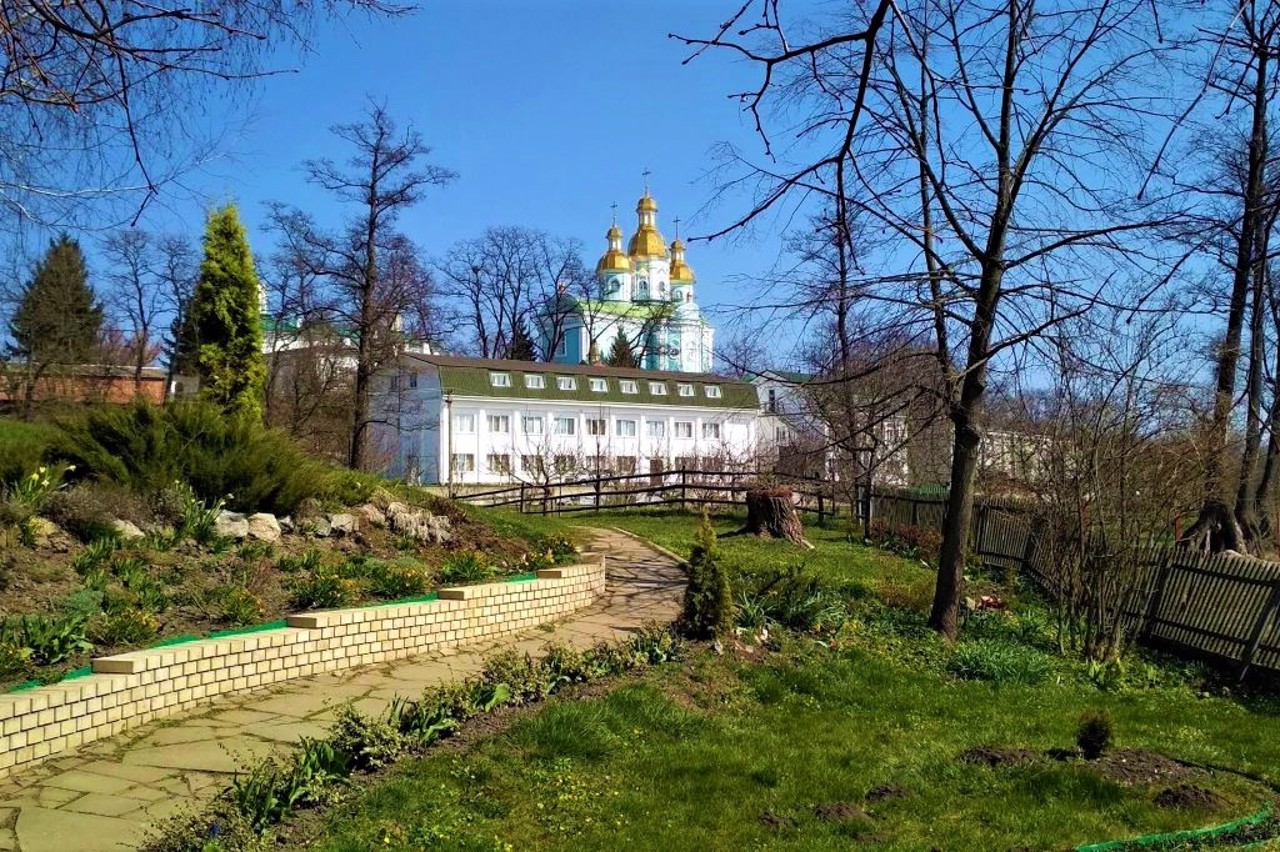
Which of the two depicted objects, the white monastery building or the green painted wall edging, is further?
the white monastery building

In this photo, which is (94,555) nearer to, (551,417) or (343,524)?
(343,524)

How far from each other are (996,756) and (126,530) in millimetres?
7277

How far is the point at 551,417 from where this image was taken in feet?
174

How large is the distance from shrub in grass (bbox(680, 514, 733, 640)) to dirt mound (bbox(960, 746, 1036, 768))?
2775 mm

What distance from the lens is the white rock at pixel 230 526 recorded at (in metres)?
9.71

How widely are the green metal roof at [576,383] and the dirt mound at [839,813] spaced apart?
4232 cm

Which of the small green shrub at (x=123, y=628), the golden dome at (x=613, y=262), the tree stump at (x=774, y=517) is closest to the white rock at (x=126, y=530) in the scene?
the small green shrub at (x=123, y=628)

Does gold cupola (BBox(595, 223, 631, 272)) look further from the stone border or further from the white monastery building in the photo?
the stone border

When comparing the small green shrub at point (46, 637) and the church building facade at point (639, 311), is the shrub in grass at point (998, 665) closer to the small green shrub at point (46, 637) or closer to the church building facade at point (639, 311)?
the small green shrub at point (46, 637)

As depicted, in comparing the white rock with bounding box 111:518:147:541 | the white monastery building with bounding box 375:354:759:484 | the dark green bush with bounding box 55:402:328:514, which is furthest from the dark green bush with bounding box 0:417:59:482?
the white monastery building with bounding box 375:354:759:484

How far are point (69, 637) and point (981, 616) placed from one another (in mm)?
8964

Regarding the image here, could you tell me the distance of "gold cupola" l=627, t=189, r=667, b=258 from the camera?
8631 centimetres

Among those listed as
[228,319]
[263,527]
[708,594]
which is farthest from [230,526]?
[228,319]

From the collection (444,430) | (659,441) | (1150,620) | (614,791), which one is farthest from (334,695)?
(659,441)
